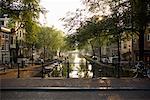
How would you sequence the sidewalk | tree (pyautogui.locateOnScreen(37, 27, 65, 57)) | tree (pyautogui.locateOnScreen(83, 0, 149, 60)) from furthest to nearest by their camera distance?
1. tree (pyautogui.locateOnScreen(37, 27, 65, 57))
2. tree (pyautogui.locateOnScreen(83, 0, 149, 60))
3. the sidewalk

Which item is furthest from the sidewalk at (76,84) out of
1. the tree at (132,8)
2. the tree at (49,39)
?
the tree at (49,39)

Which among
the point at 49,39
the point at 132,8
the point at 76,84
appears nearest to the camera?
the point at 76,84

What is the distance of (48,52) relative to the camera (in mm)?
100875

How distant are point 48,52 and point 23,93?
8535 centimetres

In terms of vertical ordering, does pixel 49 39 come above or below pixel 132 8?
above

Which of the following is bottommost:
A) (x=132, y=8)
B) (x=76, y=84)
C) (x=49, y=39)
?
(x=76, y=84)

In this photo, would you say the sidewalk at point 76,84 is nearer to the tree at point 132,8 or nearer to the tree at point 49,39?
the tree at point 132,8

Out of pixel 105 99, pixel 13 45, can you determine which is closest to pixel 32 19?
pixel 105 99

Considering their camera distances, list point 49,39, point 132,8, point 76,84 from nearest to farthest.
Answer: point 76,84 → point 132,8 → point 49,39

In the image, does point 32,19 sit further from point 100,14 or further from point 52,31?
point 52,31

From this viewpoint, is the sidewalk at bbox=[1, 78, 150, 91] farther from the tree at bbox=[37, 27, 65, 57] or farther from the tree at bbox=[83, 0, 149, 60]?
the tree at bbox=[37, 27, 65, 57]

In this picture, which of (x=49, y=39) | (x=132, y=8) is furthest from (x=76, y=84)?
(x=49, y=39)

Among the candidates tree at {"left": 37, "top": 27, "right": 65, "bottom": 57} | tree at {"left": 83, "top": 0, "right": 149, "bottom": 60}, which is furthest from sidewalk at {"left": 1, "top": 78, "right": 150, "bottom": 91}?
tree at {"left": 37, "top": 27, "right": 65, "bottom": 57}

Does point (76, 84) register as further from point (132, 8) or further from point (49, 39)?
point (49, 39)
